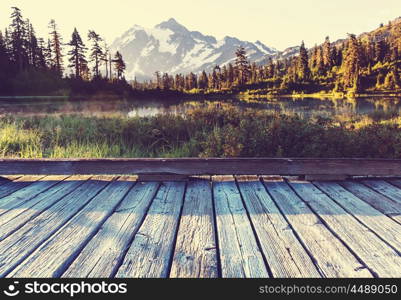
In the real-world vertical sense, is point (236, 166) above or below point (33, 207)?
above

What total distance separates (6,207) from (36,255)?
3.94 ft

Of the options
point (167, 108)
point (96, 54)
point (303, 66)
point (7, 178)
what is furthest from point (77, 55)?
point (303, 66)

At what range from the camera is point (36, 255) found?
74.5 inches

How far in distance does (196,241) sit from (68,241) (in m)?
0.93

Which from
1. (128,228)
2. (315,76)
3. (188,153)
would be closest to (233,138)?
(188,153)

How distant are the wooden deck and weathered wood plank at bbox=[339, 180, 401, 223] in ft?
0.04

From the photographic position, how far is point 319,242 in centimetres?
206

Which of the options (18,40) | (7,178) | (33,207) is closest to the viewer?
(33,207)

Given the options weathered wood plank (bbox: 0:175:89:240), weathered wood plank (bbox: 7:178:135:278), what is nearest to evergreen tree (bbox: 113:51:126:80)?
weathered wood plank (bbox: 0:175:89:240)

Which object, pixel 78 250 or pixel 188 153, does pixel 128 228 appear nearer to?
pixel 78 250

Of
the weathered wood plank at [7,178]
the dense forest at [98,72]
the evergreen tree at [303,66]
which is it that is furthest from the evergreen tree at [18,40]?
the evergreen tree at [303,66]

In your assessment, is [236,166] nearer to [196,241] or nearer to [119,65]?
[196,241]

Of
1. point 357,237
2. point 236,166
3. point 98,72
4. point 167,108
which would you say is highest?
point 98,72

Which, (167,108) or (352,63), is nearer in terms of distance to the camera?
(167,108)
